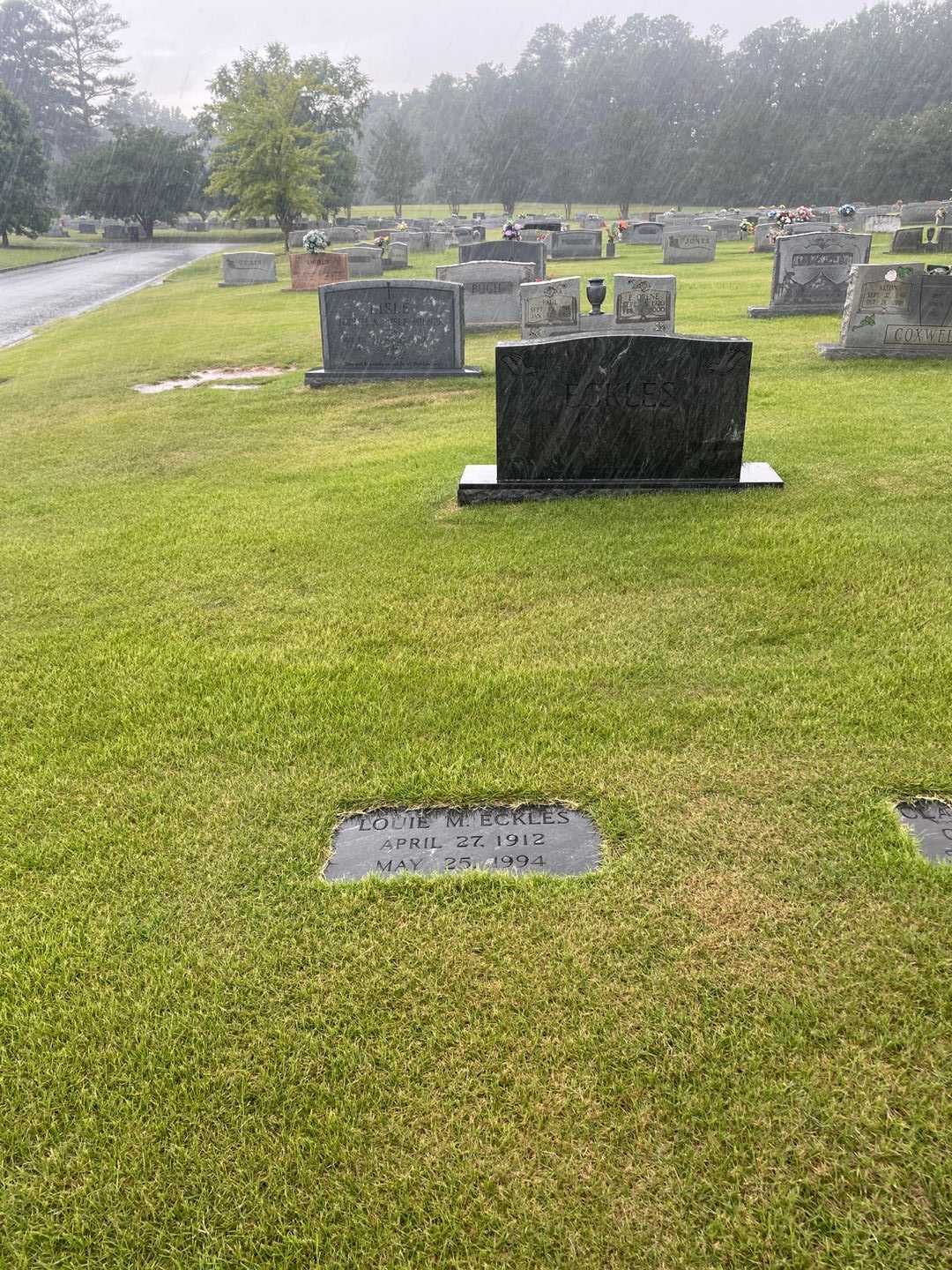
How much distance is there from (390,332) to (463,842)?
10.1 m

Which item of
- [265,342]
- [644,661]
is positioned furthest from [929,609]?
[265,342]

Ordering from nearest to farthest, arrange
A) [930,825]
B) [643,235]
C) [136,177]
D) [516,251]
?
1. [930,825]
2. [516,251]
3. [643,235]
4. [136,177]

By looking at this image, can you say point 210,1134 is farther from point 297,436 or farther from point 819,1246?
point 297,436

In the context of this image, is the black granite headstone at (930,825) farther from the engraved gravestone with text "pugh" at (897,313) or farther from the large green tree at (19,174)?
the large green tree at (19,174)

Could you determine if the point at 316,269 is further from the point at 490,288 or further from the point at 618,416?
the point at 618,416

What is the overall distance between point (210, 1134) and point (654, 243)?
40471 millimetres

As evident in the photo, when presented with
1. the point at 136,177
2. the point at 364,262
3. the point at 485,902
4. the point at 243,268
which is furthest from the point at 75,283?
the point at 485,902

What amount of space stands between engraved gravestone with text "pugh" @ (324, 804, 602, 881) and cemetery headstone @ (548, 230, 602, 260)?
32.3 m

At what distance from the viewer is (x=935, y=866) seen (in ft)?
9.86

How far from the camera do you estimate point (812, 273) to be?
15.5 metres

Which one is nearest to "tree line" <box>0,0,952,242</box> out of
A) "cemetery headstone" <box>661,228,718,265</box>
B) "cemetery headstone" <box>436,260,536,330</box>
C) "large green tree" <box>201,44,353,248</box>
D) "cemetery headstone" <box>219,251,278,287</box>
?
"large green tree" <box>201,44,353,248</box>

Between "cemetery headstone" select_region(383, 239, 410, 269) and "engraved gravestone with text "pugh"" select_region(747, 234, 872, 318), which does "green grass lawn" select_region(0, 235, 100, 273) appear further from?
"engraved gravestone with text "pugh"" select_region(747, 234, 872, 318)

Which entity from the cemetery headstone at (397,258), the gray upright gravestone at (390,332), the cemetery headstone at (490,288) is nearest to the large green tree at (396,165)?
the cemetery headstone at (397,258)

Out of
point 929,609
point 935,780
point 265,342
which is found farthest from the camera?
point 265,342
